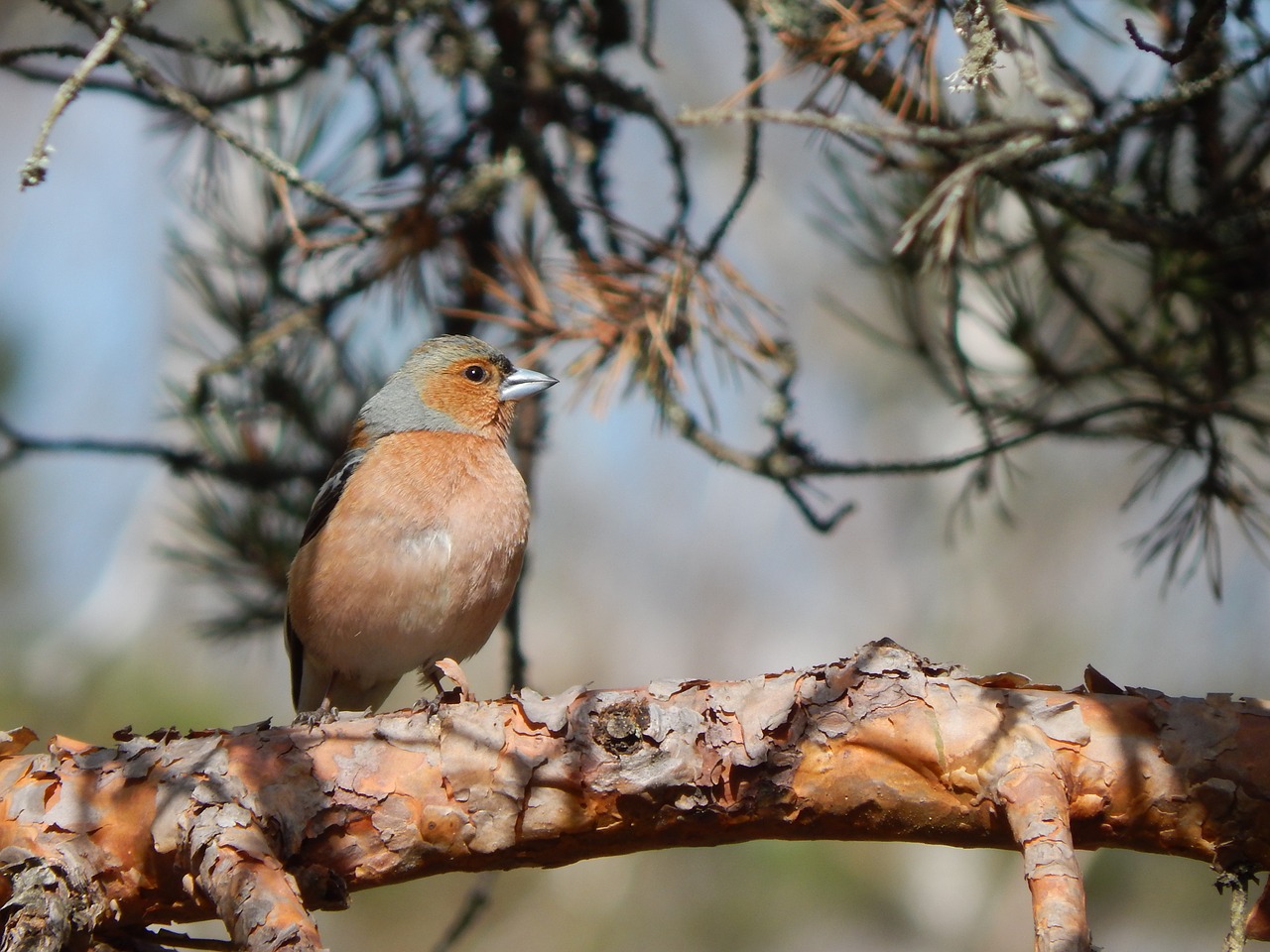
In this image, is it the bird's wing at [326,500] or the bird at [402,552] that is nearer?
the bird at [402,552]

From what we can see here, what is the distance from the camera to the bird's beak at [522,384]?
4.76 meters

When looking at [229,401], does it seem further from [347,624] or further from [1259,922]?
[1259,922]

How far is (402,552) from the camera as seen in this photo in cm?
432

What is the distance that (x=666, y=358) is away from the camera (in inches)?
159

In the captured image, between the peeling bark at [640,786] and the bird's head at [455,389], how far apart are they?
2.33 metres

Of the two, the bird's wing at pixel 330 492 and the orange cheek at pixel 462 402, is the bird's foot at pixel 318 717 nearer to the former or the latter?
the bird's wing at pixel 330 492

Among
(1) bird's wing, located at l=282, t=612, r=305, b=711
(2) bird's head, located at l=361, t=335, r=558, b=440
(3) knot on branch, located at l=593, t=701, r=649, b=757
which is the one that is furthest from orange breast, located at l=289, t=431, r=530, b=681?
(3) knot on branch, located at l=593, t=701, r=649, b=757

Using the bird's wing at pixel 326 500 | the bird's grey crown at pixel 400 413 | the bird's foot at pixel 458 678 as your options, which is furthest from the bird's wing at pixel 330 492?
the bird's foot at pixel 458 678

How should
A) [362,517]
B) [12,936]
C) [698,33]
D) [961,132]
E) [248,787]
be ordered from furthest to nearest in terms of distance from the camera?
[698,33] → [362,517] → [961,132] → [248,787] → [12,936]

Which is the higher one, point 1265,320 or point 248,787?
point 1265,320

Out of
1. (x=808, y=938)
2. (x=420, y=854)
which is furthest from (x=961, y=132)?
(x=808, y=938)

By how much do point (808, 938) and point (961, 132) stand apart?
11.9 metres

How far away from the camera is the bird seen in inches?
169

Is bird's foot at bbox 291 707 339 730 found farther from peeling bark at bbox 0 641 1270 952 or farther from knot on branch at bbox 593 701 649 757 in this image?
knot on branch at bbox 593 701 649 757
